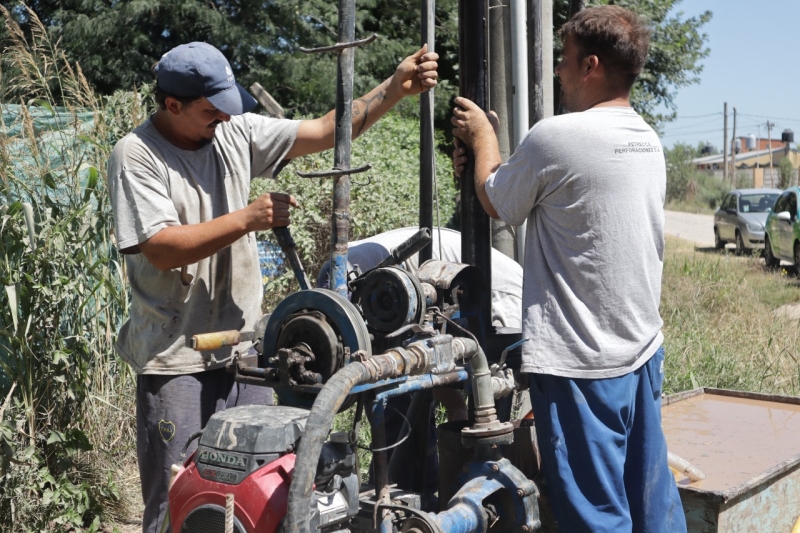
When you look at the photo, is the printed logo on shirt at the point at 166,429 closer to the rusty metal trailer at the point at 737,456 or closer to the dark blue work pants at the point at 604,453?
the dark blue work pants at the point at 604,453

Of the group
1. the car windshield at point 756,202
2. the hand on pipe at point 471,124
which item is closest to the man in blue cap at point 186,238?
the hand on pipe at point 471,124

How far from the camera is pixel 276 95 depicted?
1116 centimetres

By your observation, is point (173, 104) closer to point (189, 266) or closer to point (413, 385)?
point (189, 266)

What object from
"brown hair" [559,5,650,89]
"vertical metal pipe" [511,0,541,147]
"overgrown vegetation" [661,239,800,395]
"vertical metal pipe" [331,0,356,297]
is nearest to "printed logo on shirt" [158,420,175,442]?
"vertical metal pipe" [331,0,356,297]

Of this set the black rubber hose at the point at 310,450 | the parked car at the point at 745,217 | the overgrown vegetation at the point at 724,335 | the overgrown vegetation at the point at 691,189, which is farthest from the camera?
the overgrown vegetation at the point at 691,189

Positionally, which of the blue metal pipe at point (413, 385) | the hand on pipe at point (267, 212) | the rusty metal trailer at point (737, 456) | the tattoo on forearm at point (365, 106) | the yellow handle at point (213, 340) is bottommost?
the rusty metal trailer at point (737, 456)

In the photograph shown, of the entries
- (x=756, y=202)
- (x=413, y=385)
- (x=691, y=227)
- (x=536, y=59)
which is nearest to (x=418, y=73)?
(x=413, y=385)

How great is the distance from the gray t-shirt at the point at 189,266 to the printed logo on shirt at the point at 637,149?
126 cm

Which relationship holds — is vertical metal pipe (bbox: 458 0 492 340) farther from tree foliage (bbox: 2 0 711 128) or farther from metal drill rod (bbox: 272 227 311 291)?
tree foliage (bbox: 2 0 711 128)

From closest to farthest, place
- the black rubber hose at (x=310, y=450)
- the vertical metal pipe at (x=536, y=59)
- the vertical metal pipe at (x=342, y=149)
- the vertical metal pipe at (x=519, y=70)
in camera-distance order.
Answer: the black rubber hose at (x=310, y=450) → the vertical metal pipe at (x=342, y=149) → the vertical metal pipe at (x=536, y=59) → the vertical metal pipe at (x=519, y=70)

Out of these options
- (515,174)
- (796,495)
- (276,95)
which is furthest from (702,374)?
(276,95)

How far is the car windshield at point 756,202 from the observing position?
18.7 m

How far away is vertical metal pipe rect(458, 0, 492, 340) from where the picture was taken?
2980 millimetres

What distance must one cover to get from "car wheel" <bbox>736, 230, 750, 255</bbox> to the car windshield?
527mm
